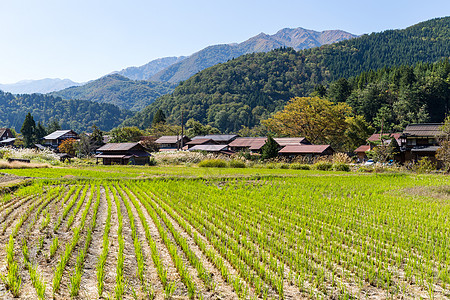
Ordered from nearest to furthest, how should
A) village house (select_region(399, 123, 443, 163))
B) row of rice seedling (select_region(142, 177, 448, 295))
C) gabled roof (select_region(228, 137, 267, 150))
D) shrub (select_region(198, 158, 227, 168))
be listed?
row of rice seedling (select_region(142, 177, 448, 295)), shrub (select_region(198, 158, 227, 168)), village house (select_region(399, 123, 443, 163)), gabled roof (select_region(228, 137, 267, 150))

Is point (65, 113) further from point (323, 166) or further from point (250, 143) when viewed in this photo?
point (323, 166)

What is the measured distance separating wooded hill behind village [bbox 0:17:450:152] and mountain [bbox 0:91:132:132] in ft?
1.47

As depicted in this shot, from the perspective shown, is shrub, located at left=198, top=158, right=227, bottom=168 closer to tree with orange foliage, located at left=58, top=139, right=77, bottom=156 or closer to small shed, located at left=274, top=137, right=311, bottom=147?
small shed, located at left=274, top=137, right=311, bottom=147

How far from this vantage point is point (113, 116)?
15475 cm

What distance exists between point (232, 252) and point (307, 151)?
114ft

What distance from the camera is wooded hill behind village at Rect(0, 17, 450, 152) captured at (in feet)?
189

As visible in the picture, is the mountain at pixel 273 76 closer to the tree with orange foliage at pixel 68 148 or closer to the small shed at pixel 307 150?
the tree with orange foliage at pixel 68 148

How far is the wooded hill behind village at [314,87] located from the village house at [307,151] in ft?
61.8

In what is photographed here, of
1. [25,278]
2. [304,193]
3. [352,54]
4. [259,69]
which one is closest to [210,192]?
[304,193]

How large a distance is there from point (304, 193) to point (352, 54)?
125m

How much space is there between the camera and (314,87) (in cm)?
10325

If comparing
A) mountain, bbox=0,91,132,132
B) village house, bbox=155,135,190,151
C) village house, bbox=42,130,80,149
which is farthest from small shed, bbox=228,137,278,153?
mountain, bbox=0,91,132,132

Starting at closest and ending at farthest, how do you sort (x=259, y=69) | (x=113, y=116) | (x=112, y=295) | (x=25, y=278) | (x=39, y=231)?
(x=112, y=295), (x=25, y=278), (x=39, y=231), (x=259, y=69), (x=113, y=116)

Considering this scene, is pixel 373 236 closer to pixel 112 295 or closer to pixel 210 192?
pixel 112 295
